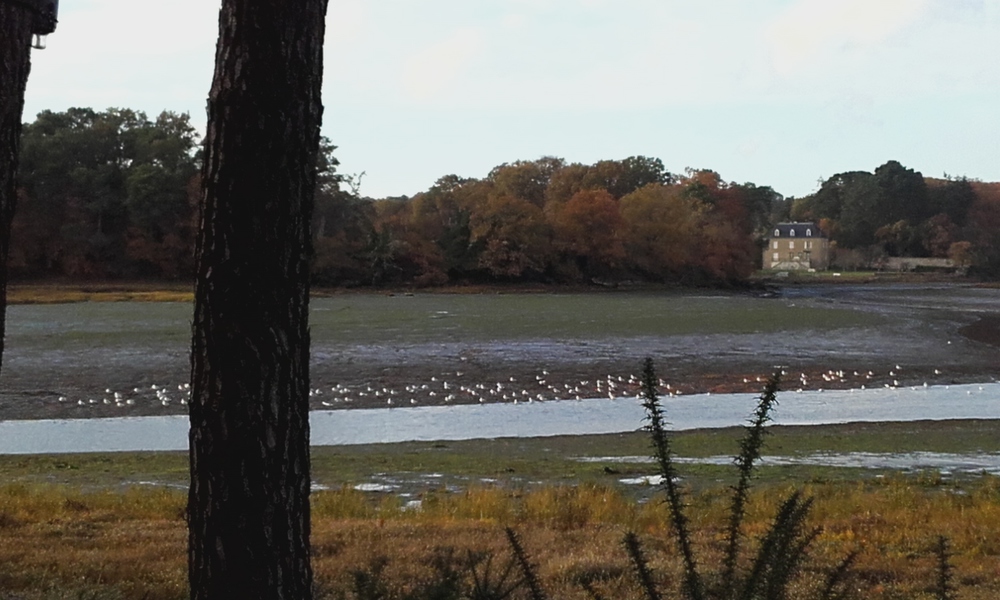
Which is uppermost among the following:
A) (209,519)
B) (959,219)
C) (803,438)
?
(959,219)

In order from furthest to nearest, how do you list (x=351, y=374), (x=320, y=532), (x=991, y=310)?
(x=991, y=310) < (x=351, y=374) < (x=320, y=532)

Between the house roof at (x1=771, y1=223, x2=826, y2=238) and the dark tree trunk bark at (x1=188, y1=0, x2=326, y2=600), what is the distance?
13453cm

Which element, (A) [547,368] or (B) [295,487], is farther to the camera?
(A) [547,368]

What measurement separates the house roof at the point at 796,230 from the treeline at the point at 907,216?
1.75 meters

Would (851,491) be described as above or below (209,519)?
below

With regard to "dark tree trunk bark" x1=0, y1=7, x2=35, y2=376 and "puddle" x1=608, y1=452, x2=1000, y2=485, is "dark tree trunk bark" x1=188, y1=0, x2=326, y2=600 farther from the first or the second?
"puddle" x1=608, y1=452, x2=1000, y2=485

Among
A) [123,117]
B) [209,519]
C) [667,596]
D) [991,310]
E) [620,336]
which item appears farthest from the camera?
[123,117]

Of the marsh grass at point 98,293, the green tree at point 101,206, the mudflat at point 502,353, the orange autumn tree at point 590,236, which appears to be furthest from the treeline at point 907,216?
the marsh grass at point 98,293

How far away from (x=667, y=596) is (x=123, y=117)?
76.6m

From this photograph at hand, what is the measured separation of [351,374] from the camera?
81.8 feet

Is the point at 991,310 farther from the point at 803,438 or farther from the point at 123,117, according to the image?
the point at 123,117

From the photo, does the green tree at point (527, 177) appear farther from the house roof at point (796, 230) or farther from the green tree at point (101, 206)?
the house roof at point (796, 230)

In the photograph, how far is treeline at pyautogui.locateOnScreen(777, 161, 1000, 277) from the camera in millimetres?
119125

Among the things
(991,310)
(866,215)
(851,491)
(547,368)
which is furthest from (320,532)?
(866,215)
